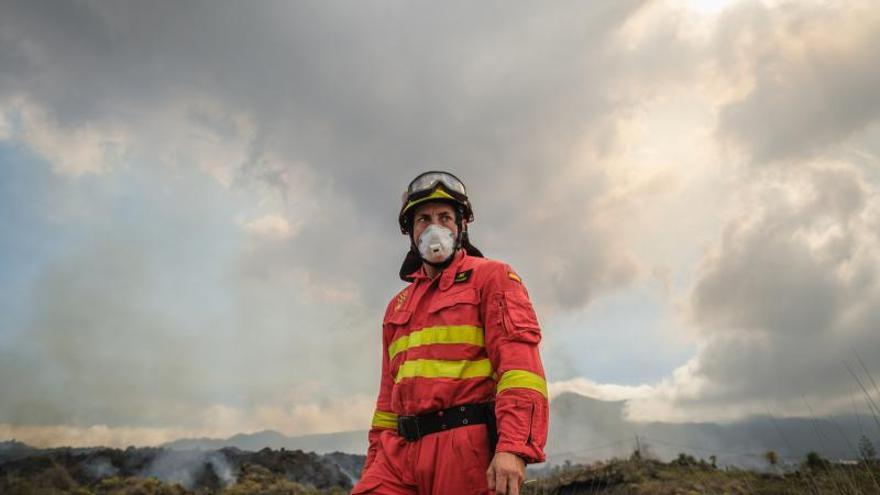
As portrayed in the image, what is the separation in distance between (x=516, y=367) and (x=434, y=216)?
1.33 m

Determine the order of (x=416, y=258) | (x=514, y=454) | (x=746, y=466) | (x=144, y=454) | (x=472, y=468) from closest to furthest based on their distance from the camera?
(x=514, y=454) < (x=472, y=468) < (x=416, y=258) < (x=746, y=466) < (x=144, y=454)

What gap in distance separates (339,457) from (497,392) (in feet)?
145

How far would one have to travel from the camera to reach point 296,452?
36625mm

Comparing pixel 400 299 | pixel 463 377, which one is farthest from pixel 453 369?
pixel 400 299

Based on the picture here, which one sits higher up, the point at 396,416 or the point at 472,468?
the point at 396,416

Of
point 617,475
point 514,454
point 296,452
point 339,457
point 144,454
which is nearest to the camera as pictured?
point 514,454

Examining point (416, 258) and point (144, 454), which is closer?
point (416, 258)

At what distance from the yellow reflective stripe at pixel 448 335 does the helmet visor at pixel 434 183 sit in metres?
1.05

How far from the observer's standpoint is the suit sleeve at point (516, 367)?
287 centimetres

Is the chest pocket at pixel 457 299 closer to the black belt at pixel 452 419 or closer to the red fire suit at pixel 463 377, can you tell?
the red fire suit at pixel 463 377

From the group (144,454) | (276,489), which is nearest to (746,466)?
(276,489)

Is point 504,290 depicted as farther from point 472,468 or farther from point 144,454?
point 144,454

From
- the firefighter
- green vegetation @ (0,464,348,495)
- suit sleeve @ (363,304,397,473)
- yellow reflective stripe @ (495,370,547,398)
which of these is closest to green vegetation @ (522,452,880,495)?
suit sleeve @ (363,304,397,473)

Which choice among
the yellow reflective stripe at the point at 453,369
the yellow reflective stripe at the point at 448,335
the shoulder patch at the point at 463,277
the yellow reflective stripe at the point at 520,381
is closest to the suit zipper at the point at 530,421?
the yellow reflective stripe at the point at 520,381
